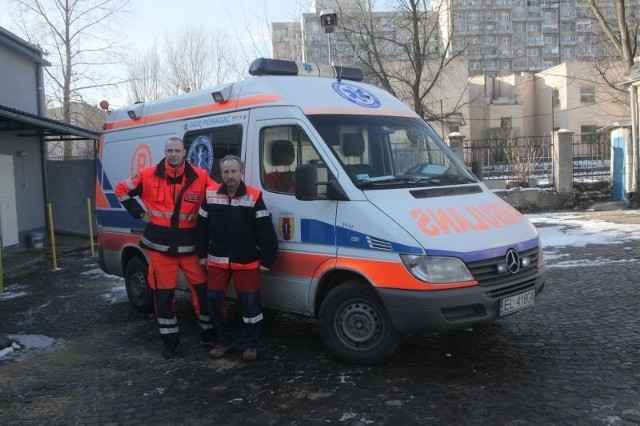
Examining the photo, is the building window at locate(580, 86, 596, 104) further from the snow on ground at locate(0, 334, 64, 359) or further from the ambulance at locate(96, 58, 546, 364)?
the snow on ground at locate(0, 334, 64, 359)

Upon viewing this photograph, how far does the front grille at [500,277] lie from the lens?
4.36 metres

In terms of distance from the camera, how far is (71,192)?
1562 cm

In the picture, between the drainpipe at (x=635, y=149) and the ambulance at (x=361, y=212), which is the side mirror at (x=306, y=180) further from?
the drainpipe at (x=635, y=149)

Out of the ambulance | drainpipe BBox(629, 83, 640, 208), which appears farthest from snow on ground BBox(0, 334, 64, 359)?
drainpipe BBox(629, 83, 640, 208)

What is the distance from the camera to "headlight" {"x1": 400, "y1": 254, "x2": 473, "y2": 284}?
4.27 meters

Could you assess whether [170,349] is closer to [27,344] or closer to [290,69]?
[27,344]

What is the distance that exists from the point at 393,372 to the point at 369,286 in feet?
2.41

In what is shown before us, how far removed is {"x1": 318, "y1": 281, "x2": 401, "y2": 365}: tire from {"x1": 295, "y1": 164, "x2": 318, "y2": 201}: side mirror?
0.82 m

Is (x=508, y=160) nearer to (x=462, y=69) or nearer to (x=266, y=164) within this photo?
(x=266, y=164)

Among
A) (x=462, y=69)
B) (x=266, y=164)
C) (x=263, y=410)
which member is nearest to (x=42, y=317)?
(x=266, y=164)

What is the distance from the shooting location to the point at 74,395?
4555 millimetres

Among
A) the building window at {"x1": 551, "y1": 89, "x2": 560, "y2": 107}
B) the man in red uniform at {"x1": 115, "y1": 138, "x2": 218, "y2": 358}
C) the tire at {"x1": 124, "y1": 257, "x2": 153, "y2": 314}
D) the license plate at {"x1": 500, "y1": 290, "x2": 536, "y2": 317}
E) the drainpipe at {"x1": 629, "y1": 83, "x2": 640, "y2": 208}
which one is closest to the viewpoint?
the license plate at {"x1": 500, "y1": 290, "x2": 536, "y2": 317}

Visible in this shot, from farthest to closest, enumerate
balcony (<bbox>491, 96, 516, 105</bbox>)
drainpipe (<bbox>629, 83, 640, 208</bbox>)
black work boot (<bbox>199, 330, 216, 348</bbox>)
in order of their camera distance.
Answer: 1. balcony (<bbox>491, 96, 516, 105</bbox>)
2. drainpipe (<bbox>629, 83, 640, 208</bbox>)
3. black work boot (<bbox>199, 330, 216, 348</bbox>)

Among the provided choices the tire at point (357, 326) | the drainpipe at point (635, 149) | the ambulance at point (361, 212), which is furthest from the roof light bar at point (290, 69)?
the drainpipe at point (635, 149)
